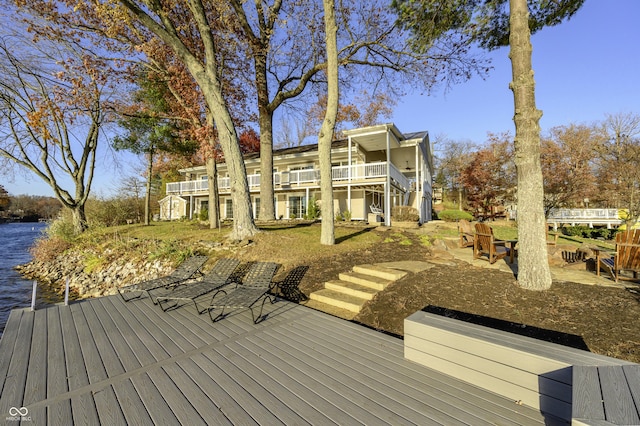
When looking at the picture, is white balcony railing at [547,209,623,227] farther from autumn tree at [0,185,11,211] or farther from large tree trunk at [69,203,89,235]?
autumn tree at [0,185,11,211]

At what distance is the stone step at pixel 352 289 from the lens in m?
4.84

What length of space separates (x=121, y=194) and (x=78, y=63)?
14.2m

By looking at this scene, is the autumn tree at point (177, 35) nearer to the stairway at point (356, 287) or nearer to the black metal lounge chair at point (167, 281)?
the black metal lounge chair at point (167, 281)

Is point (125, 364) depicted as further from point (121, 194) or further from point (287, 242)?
point (121, 194)

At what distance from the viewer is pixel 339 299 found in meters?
4.82

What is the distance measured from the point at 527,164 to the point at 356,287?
379 centimetres

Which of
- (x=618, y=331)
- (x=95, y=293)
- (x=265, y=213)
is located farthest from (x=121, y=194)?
(x=618, y=331)

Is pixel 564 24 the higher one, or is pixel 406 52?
pixel 406 52

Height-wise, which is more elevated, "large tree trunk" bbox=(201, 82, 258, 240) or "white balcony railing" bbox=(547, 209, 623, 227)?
"large tree trunk" bbox=(201, 82, 258, 240)

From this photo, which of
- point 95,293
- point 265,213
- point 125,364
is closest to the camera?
point 125,364

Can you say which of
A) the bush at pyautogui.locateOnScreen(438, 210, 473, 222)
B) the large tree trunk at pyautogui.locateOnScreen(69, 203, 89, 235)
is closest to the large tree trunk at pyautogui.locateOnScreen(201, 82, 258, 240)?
the large tree trunk at pyautogui.locateOnScreen(69, 203, 89, 235)

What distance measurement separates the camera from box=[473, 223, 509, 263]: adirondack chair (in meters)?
6.02

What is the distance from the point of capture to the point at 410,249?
8305 mm

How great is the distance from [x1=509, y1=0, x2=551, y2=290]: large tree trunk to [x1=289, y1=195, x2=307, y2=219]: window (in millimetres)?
15582
